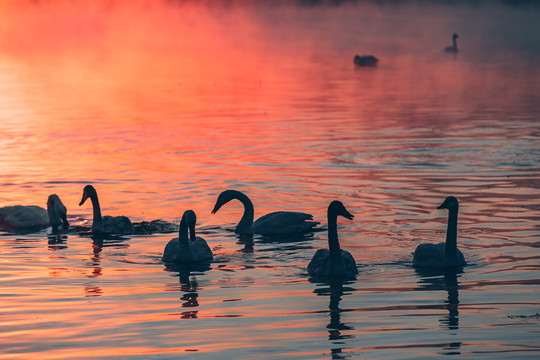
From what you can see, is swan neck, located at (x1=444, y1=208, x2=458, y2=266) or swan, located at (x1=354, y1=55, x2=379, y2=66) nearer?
swan neck, located at (x1=444, y1=208, x2=458, y2=266)

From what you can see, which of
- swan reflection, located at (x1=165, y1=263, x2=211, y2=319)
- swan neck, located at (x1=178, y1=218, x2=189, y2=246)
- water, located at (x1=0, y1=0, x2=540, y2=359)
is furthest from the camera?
swan neck, located at (x1=178, y1=218, x2=189, y2=246)

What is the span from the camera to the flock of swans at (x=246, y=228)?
16.0 metres

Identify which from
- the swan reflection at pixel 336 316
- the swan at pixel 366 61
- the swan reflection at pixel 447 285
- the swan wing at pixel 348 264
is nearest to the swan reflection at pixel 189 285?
the swan reflection at pixel 336 316

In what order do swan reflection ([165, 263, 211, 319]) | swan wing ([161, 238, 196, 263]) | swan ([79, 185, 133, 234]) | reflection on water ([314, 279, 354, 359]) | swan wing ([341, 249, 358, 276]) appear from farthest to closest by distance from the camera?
swan ([79, 185, 133, 234]), swan wing ([161, 238, 196, 263]), swan wing ([341, 249, 358, 276]), swan reflection ([165, 263, 211, 319]), reflection on water ([314, 279, 354, 359])

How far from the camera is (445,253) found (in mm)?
16203

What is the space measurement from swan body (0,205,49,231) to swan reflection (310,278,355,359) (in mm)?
7143

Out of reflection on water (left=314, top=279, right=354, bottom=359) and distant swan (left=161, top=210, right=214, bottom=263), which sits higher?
distant swan (left=161, top=210, right=214, bottom=263)

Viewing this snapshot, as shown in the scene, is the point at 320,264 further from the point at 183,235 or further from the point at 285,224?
the point at 285,224

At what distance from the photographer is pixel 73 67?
68.9 meters

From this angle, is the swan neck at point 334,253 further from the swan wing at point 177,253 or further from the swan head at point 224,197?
the swan head at point 224,197

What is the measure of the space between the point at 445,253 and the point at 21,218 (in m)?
8.24

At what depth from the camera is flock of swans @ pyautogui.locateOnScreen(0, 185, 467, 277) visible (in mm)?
15977

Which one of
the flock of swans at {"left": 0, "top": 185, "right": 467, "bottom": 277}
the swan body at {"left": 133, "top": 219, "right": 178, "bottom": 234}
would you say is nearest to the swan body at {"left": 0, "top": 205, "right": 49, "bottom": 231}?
the flock of swans at {"left": 0, "top": 185, "right": 467, "bottom": 277}

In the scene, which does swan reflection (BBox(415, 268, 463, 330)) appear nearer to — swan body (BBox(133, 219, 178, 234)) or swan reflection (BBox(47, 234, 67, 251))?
swan body (BBox(133, 219, 178, 234))
